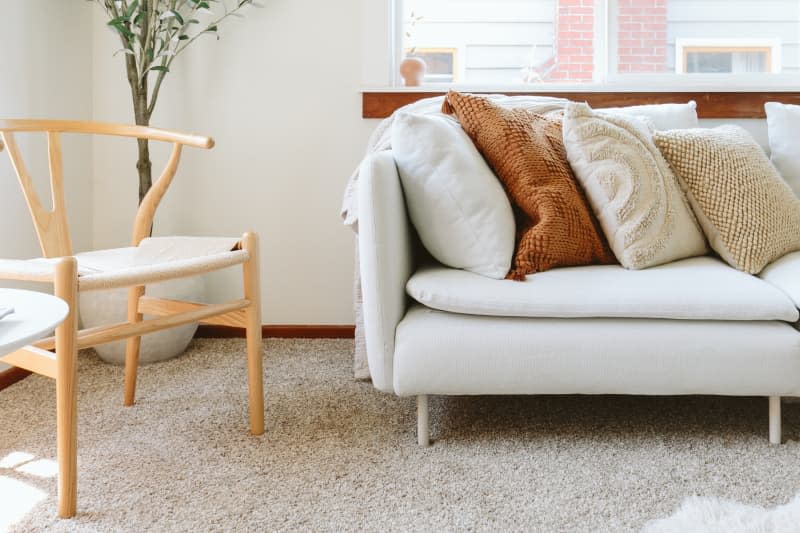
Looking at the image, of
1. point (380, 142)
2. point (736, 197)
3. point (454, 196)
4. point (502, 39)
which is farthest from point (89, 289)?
point (502, 39)

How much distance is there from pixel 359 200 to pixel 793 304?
100 centimetres

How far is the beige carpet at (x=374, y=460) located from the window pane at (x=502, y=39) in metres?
1.35

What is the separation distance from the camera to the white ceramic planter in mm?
2078

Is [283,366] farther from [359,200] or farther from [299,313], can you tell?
[359,200]

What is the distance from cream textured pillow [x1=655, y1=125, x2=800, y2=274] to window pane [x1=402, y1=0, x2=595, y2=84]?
2.96 ft

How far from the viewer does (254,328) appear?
1.55m

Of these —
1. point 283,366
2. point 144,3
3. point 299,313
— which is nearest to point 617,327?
point 283,366

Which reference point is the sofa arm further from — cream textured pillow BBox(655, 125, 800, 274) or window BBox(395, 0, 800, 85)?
window BBox(395, 0, 800, 85)

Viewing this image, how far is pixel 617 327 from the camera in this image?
1.43m

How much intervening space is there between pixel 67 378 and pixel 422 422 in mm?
752

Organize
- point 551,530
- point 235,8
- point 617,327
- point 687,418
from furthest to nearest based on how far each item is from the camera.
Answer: point 235,8
point 687,418
point 617,327
point 551,530

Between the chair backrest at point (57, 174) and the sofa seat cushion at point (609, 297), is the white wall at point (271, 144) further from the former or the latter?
the sofa seat cushion at point (609, 297)

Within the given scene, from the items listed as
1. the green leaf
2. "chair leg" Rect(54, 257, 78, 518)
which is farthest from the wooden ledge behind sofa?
"chair leg" Rect(54, 257, 78, 518)

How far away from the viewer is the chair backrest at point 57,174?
158cm
